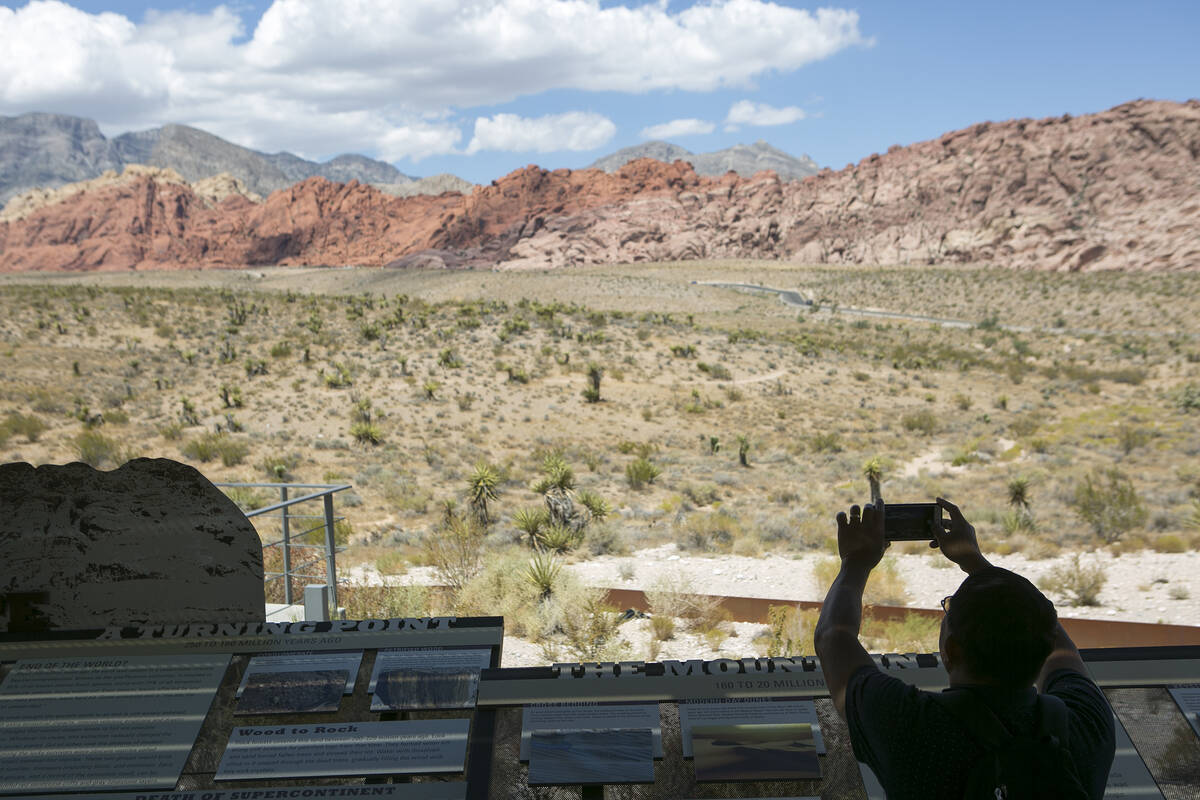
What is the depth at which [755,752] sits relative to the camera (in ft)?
7.70

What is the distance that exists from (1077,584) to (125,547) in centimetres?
905

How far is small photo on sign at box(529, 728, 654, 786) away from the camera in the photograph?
2297mm

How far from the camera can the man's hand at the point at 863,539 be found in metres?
1.90

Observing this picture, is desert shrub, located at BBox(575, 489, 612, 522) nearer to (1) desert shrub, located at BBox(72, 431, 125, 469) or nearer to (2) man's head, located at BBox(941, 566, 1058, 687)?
(1) desert shrub, located at BBox(72, 431, 125, 469)

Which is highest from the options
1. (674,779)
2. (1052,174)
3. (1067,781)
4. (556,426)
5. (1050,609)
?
(1052,174)

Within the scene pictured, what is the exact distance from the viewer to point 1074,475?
1553 centimetres

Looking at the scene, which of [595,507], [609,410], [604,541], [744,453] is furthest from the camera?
[609,410]

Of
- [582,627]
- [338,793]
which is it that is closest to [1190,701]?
[338,793]

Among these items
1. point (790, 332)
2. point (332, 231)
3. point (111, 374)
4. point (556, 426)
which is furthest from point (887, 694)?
point (332, 231)

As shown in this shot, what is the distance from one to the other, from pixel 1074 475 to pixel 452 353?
19.5m

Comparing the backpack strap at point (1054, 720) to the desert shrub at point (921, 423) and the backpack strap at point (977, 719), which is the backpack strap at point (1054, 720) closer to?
the backpack strap at point (977, 719)

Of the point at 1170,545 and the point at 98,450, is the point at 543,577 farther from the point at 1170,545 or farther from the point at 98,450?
the point at 98,450

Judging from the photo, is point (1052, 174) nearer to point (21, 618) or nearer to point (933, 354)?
point (933, 354)

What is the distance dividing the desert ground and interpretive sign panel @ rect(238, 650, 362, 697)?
13.4 feet
